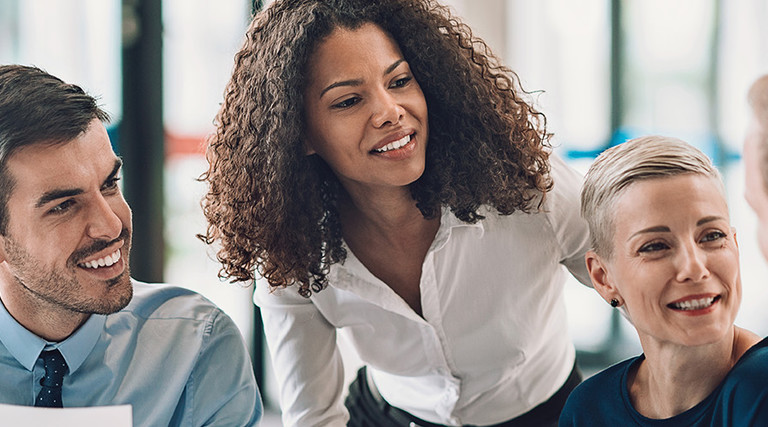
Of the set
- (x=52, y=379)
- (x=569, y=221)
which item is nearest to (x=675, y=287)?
(x=569, y=221)

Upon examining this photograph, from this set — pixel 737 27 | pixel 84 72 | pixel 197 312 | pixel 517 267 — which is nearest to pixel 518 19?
pixel 737 27

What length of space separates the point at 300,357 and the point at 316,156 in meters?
0.42

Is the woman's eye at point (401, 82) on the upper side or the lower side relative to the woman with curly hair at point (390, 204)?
upper

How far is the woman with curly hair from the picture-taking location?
159cm

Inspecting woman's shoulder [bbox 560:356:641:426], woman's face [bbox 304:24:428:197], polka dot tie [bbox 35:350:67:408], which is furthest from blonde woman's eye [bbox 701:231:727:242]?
polka dot tie [bbox 35:350:67:408]

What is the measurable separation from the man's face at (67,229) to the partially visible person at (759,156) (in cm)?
97

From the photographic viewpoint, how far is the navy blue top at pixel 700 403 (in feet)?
3.86

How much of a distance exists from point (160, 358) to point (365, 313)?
445 mm

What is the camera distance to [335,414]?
6.01 feet

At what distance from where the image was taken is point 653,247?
4.21 feet

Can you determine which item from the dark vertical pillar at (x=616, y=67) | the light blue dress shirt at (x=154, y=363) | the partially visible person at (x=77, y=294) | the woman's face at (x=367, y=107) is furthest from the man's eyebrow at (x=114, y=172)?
the dark vertical pillar at (x=616, y=67)

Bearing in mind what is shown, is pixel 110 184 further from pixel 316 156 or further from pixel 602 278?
pixel 602 278

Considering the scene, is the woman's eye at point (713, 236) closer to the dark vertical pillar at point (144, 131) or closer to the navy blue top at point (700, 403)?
the navy blue top at point (700, 403)

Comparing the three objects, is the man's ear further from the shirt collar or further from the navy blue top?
the shirt collar
